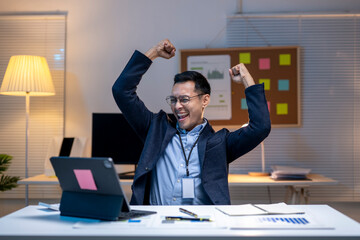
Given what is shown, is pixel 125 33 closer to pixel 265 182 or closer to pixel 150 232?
pixel 265 182

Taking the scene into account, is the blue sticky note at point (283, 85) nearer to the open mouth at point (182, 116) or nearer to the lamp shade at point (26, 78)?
the open mouth at point (182, 116)

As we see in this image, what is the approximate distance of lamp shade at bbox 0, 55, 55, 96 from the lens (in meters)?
3.25

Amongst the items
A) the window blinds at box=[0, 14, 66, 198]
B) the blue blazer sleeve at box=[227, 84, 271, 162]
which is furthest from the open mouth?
the window blinds at box=[0, 14, 66, 198]

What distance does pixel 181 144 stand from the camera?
202 centimetres

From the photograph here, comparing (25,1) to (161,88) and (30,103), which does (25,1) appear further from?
(161,88)

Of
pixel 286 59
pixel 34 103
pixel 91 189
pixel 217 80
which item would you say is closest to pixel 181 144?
pixel 91 189

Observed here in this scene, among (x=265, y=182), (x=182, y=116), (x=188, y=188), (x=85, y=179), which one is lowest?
(x=265, y=182)

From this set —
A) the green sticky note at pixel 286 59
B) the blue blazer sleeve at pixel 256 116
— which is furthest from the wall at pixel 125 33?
the blue blazer sleeve at pixel 256 116

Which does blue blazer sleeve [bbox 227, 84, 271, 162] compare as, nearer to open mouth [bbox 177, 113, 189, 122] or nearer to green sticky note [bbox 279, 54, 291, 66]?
open mouth [bbox 177, 113, 189, 122]

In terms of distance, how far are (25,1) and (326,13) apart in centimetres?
273

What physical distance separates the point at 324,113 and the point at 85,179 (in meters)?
2.78

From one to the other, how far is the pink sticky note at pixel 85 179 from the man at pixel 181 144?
0.58 metres

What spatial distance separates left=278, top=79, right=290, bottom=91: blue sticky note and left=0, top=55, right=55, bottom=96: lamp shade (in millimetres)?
1968

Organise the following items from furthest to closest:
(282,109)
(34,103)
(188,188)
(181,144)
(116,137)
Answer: (34,103)
(282,109)
(116,137)
(181,144)
(188,188)
